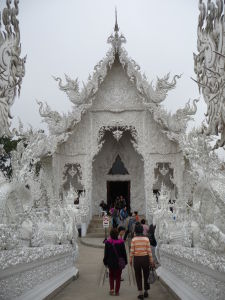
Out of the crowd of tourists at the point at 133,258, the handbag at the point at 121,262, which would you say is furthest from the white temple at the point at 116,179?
the handbag at the point at 121,262

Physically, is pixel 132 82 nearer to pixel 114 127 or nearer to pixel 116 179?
pixel 114 127

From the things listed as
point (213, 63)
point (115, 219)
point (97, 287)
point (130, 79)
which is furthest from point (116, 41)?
point (97, 287)

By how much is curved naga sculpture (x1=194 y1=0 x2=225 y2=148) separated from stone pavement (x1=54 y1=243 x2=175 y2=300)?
2.22 meters

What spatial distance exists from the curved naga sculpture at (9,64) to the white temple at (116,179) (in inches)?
1.1

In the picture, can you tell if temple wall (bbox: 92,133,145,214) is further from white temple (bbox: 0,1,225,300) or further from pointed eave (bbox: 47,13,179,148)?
pointed eave (bbox: 47,13,179,148)

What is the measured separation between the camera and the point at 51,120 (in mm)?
12805

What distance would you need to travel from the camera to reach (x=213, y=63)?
5.00m

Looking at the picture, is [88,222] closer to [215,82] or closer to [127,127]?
[127,127]

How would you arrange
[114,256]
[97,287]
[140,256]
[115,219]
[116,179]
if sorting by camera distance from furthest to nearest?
[116,179] < [115,219] < [97,287] < [114,256] < [140,256]

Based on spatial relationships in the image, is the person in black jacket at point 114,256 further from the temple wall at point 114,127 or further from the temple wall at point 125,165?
the temple wall at point 125,165

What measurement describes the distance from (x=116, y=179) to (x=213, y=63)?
10.9 m

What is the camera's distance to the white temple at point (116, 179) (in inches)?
137

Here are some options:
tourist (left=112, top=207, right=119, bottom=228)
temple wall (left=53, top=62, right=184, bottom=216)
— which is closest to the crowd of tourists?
tourist (left=112, top=207, right=119, bottom=228)

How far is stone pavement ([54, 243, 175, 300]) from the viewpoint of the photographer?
480 centimetres
